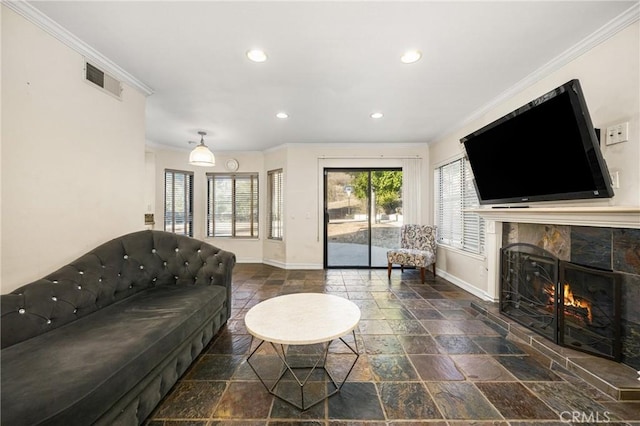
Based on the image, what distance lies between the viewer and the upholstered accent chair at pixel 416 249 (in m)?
3.96

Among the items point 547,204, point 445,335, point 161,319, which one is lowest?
point 445,335

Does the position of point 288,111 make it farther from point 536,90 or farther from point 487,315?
point 487,315

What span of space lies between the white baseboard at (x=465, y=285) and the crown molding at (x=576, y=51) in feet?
7.81

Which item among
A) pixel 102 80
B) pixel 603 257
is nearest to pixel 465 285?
pixel 603 257

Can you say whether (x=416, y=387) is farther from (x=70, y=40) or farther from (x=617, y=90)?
(x=70, y=40)

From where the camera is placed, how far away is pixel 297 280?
415cm

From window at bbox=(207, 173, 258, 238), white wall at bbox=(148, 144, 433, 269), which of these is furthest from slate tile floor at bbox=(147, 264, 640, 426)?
window at bbox=(207, 173, 258, 238)

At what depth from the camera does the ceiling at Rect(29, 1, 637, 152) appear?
5.36 feet

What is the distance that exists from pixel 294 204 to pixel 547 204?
3.77 meters

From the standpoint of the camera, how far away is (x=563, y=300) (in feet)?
6.50

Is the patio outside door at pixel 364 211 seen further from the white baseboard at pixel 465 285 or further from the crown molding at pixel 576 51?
the crown molding at pixel 576 51

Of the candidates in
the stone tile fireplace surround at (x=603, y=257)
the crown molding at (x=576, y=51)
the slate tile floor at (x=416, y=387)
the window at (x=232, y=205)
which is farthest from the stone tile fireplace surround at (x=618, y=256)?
the window at (x=232, y=205)

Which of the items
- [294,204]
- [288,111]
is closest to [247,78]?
[288,111]

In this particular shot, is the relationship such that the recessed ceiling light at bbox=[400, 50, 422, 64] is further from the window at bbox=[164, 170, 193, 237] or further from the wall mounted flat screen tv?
the window at bbox=[164, 170, 193, 237]
